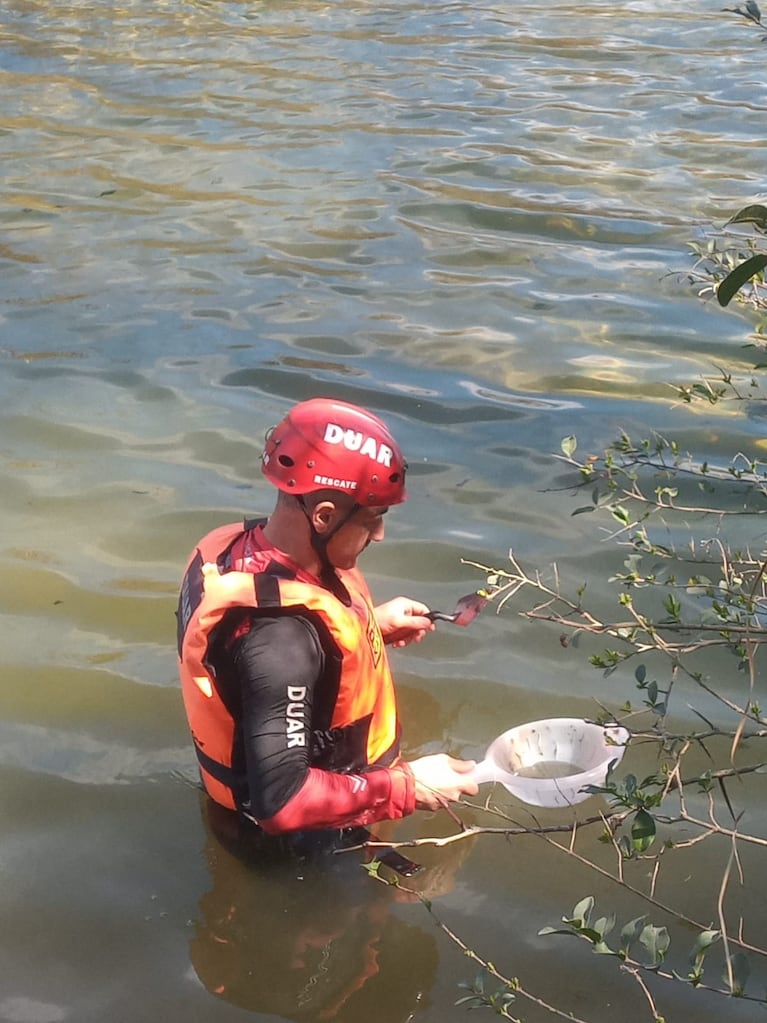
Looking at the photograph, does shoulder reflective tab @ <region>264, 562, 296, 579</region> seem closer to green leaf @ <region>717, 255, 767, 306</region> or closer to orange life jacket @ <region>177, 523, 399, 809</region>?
orange life jacket @ <region>177, 523, 399, 809</region>

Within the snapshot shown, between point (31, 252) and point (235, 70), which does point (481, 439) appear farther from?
point (235, 70)

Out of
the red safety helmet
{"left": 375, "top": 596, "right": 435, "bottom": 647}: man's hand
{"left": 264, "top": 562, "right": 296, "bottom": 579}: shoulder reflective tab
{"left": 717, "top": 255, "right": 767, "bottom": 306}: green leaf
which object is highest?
{"left": 717, "top": 255, "right": 767, "bottom": 306}: green leaf

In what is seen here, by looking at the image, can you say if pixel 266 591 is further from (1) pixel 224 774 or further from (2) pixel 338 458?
(1) pixel 224 774

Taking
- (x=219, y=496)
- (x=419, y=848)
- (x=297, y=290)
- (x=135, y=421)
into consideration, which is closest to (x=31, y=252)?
(x=297, y=290)

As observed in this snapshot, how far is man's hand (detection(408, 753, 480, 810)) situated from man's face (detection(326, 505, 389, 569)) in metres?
0.65

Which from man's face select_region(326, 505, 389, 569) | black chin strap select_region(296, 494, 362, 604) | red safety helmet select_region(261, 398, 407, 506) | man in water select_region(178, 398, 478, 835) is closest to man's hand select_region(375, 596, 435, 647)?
man in water select_region(178, 398, 478, 835)

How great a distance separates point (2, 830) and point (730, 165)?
8480mm

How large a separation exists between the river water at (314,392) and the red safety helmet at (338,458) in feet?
4.13

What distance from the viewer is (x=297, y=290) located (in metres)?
8.47

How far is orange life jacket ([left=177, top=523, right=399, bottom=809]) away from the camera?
355cm

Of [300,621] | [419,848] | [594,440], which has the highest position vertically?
[300,621]

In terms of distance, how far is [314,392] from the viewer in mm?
7059

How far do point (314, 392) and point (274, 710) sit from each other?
3752 mm

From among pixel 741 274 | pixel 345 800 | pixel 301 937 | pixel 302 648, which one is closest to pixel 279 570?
pixel 302 648
